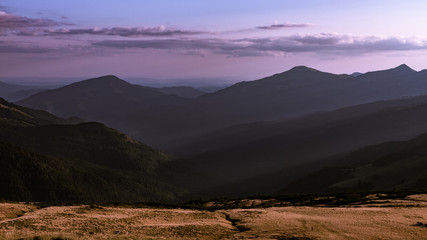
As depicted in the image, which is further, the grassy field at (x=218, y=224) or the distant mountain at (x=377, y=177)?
the distant mountain at (x=377, y=177)

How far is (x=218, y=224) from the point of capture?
153ft

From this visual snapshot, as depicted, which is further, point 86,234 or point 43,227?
point 43,227

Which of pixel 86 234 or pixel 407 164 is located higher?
pixel 86 234

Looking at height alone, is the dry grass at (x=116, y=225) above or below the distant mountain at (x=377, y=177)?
above

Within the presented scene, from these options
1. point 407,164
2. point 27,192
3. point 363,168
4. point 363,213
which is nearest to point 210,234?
point 363,213

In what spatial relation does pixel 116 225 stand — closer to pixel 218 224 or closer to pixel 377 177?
pixel 218 224

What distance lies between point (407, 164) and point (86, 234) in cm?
15169

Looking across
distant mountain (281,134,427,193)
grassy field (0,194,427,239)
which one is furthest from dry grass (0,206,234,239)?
distant mountain (281,134,427,193)

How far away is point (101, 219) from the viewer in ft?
154

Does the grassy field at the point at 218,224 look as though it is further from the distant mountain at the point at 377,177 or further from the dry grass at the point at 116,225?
the distant mountain at the point at 377,177

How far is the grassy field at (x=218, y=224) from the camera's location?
38094 millimetres

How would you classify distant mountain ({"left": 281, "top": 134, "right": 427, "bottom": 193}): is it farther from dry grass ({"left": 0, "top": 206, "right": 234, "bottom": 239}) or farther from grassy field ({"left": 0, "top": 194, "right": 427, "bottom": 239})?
dry grass ({"left": 0, "top": 206, "right": 234, "bottom": 239})

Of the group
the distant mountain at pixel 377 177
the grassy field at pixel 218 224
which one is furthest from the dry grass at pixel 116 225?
the distant mountain at pixel 377 177

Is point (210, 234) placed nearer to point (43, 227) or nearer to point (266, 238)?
point (266, 238)
